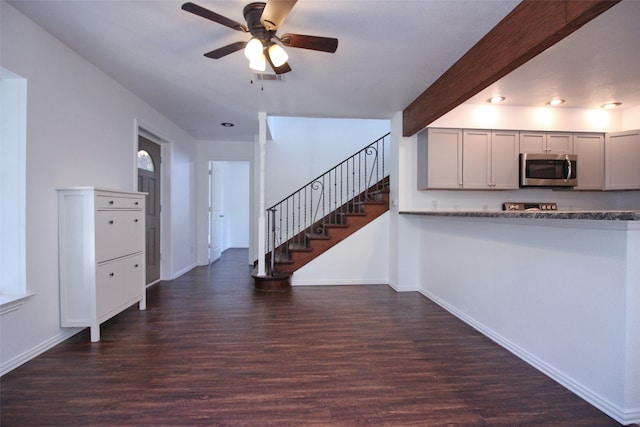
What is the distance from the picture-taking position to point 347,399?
175 centimetres

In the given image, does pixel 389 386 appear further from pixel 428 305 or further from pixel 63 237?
pixel 63 237

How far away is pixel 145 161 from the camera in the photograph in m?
4.16

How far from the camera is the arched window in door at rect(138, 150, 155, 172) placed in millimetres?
4008

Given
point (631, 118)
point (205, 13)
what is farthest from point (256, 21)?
point (631, 118)

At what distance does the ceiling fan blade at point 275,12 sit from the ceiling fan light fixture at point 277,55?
11 cm

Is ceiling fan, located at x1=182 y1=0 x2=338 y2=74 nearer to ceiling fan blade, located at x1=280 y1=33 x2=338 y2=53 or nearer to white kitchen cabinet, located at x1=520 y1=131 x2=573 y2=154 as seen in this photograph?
ceiling fan blade, located at x1=280 y1=33 x2=338 y2=53

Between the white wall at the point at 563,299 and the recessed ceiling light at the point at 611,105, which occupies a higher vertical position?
the recessed ceiling light at the point at 611,105

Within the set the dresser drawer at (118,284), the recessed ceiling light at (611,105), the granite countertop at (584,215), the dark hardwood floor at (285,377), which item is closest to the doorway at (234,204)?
the dresser drawer at (118,284)

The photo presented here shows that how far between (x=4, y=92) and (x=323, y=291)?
11.9 ft

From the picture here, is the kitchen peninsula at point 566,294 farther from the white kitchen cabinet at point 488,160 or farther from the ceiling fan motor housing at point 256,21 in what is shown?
the ceiling fan motor housing at point 256,21

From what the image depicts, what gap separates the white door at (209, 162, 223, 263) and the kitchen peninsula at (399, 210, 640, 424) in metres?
4.86

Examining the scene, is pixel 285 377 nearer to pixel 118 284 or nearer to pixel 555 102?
pixel 118 284

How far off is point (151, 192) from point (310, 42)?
3.46 metres

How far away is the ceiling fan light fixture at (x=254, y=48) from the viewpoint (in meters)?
1.98
